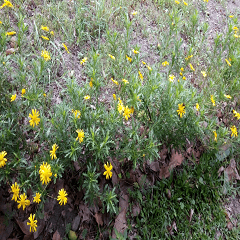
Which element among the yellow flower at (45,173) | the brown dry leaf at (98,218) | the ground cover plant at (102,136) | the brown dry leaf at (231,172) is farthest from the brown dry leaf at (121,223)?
the brown dry leaf at (231,172)

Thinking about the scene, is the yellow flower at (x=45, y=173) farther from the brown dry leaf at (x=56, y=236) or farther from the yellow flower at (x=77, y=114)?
the brown dry leaf at (x=56, y=236)

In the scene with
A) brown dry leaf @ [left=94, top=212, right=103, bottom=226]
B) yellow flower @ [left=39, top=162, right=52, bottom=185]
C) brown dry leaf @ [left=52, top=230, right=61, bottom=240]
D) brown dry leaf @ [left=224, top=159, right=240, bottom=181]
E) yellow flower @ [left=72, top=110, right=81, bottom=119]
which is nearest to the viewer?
yellow flower @ [left=39, top=162, right=52, bottom=185]

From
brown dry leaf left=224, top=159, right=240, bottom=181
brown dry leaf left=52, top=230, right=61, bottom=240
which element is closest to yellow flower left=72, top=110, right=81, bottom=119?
brown dry leaf left=52, top=230, right=61, bottom=240

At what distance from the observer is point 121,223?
2242mm

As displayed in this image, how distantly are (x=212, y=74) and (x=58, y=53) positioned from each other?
2.34m

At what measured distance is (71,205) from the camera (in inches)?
85.3

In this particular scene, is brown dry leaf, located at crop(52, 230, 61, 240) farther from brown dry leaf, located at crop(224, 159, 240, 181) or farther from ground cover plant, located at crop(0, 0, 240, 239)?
brown dry leaf, located at crop(224, 159, 240, 181)

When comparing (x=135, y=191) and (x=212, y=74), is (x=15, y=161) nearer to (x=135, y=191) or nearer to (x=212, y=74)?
(x=135, y=191)

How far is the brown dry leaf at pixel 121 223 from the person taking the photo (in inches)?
86.6

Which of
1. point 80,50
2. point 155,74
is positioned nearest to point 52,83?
point 80,50

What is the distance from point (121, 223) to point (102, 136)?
89 centimetres

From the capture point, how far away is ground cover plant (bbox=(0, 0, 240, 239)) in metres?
Answer: 1.93

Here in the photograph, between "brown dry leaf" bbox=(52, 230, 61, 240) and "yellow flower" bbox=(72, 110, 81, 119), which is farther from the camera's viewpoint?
"brown dry leaf" bbox=(52, 230, 61, 240)

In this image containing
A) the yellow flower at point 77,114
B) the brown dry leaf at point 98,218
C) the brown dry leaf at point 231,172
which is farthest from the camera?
the brown dry leaf at point 231,172
